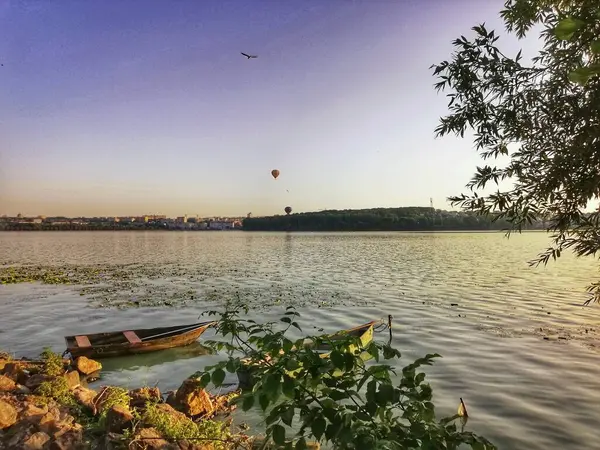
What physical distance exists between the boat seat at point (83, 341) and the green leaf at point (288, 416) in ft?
40.5

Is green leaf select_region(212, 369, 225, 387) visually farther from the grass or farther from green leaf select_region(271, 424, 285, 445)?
the grass

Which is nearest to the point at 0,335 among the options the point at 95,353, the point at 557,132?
the point at 95,353

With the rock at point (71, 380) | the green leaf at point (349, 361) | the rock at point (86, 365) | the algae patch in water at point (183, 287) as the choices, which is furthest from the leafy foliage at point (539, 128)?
the algae patch in water at point (183, 287)

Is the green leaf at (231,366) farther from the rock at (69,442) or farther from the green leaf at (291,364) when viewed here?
the rock at (69,442)

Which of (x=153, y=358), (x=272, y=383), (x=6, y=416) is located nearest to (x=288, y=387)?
(x=272, y=383)

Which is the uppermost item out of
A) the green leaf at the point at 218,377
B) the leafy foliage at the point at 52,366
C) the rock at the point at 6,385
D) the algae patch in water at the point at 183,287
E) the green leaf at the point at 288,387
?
the green leaf at the point at 218,377

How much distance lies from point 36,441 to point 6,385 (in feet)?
12.9

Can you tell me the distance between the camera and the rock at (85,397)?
849cm

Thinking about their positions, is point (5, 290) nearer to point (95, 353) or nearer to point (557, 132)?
point (95, 353)

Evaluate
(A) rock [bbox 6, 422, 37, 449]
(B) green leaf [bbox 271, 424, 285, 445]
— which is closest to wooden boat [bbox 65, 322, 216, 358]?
(A) rock [bbox 6, 422, 37, 449]

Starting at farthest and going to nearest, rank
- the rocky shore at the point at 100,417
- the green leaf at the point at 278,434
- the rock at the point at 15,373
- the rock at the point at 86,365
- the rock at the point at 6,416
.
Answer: the rock at the point at 86,365 < the rock at the point at 15,373 < the rock at the point at 6,416 < the rocky shore at the point at 100,417 < the green leaf at the point at 278,434

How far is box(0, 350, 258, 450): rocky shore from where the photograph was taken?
20.1ft

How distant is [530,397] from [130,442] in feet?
30.3

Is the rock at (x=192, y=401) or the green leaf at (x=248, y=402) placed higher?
the green leaf at (x=248, y=402)
